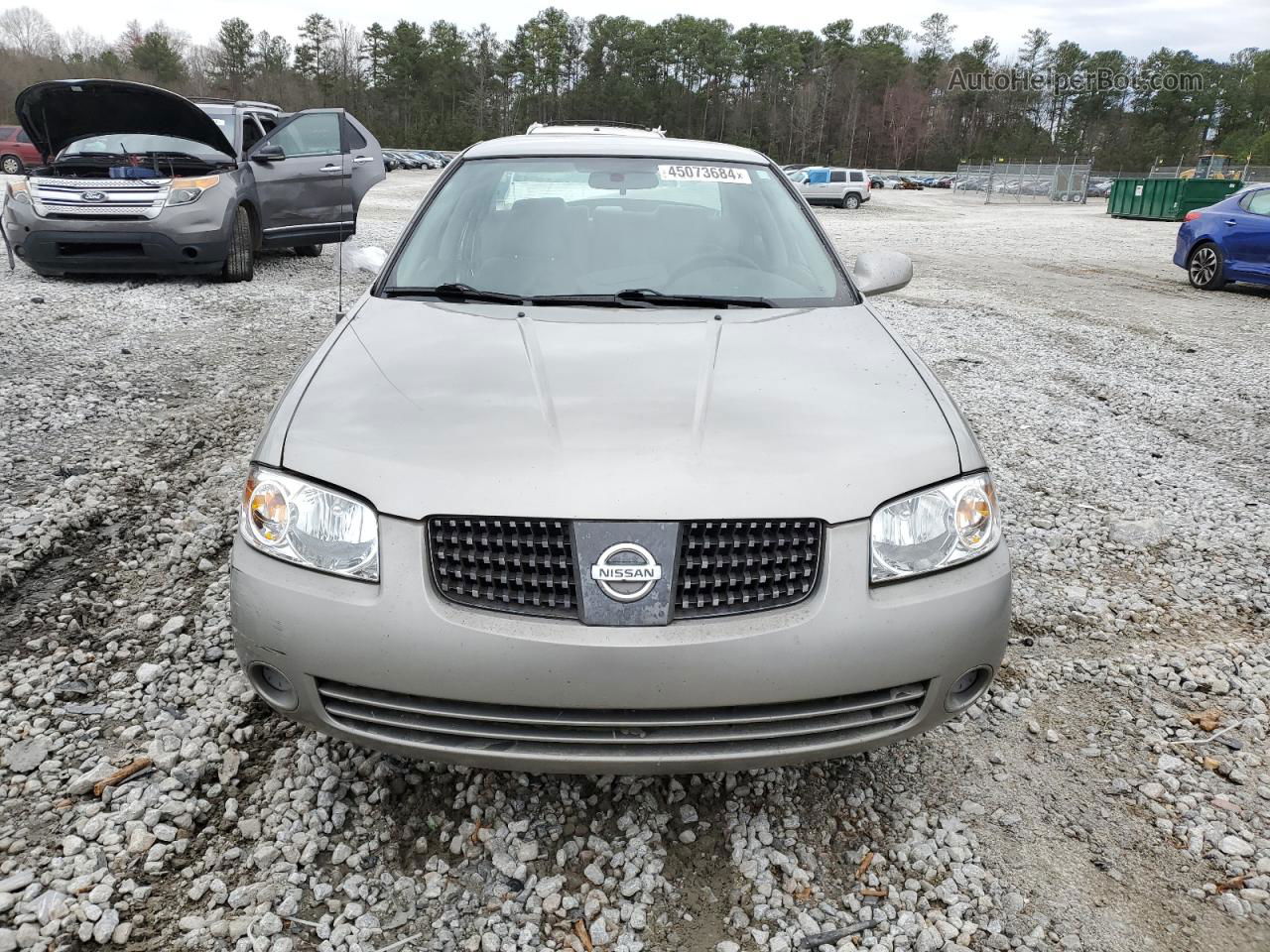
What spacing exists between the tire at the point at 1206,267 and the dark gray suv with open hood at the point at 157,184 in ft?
36.2

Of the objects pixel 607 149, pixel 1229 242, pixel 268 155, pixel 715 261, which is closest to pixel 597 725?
pixel 715 261

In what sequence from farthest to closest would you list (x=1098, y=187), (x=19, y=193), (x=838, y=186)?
(x=1098, y=187) → (x=838, y=186) → (x=19, y=193)

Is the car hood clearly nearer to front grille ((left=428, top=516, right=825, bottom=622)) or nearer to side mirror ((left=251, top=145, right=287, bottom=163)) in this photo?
front grille ((left=428, top=516, right=825, bottom=622))

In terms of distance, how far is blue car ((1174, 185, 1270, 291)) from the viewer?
11211 mm

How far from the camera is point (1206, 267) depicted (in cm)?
1216

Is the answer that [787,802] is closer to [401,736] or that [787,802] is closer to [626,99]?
[401,736]

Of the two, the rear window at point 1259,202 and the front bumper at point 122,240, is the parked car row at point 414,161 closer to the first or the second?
the front bumper at point 122,240

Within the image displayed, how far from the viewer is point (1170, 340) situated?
8648mm

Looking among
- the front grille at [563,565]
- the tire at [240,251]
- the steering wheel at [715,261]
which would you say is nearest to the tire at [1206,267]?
the steering wheel at [715,261]

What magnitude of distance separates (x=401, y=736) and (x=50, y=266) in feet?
28.5

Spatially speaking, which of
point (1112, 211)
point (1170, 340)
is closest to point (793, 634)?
point (1170, 340)

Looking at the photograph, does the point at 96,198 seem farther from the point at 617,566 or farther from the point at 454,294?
the point at 617,566

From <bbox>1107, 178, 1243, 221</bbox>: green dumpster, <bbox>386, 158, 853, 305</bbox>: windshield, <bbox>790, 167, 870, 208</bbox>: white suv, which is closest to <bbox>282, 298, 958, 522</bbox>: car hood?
<bbox>386, 158, 853, 305</bbox>: windshield

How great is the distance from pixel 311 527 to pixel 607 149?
88.5 inches
